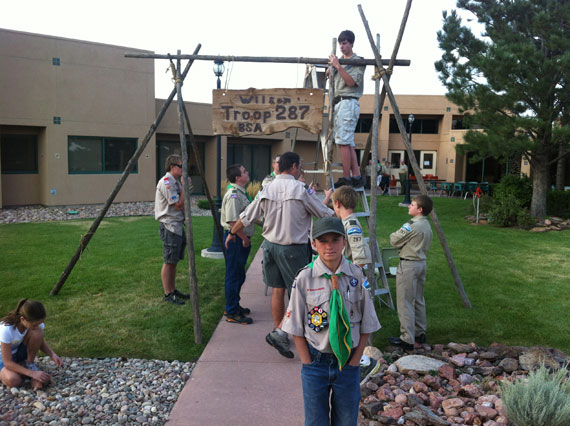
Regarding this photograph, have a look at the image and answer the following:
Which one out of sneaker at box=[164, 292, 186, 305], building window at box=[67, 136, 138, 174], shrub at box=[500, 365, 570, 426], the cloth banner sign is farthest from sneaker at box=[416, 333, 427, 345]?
building window at box=[67, 136, 138, 174]

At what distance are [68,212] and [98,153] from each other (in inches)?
145

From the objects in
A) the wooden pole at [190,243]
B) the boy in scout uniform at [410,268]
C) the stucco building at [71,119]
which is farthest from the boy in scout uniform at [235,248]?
the stucco building at [71,119]

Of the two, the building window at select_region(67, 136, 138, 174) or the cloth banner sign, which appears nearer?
the cloth banner sign

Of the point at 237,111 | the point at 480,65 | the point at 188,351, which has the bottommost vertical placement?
the point at 188,351

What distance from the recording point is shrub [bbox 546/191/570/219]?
16359mm

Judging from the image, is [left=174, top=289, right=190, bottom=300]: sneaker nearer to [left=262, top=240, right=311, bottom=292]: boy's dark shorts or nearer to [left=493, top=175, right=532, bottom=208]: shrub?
[left=262, top=240, right=311, bottom=292]: boy's dark shorts

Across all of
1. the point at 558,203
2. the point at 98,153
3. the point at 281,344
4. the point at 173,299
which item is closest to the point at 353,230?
the point at 281,344

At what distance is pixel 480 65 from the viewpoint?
13.6 metres

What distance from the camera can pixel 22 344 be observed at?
4.07 metres

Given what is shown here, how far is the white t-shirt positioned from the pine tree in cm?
1305

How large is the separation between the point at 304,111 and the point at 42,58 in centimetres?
1505

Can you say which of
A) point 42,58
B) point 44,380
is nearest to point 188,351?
point 44,380

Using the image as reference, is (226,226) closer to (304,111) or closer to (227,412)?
(304,111)

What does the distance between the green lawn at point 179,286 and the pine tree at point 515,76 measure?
3.77 metres
